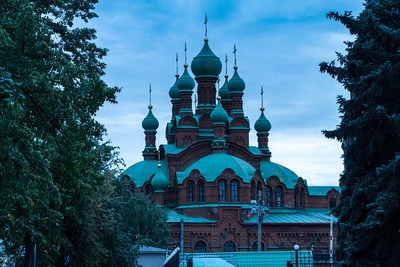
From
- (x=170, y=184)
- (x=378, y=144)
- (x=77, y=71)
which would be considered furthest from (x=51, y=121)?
(x=170, y=184)

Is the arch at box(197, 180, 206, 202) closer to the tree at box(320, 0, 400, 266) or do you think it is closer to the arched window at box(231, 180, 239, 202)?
the arched window at box(231, 180, 239, 202)

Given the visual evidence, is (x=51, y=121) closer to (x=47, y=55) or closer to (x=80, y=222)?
(x=47, y=55)

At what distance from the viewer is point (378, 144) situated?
20094mm

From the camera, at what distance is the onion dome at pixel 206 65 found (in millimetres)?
74188

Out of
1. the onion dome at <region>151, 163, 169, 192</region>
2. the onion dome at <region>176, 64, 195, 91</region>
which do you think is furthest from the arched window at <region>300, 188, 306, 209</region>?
the onion dome at <region>151, 163, 169, 192</region>

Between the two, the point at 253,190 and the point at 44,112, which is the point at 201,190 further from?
the point at 44,112

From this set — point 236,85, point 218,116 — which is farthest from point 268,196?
point 236,85

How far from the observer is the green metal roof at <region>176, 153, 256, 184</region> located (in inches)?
2633

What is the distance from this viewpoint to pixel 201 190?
68062mm

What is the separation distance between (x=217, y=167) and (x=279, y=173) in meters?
9.87

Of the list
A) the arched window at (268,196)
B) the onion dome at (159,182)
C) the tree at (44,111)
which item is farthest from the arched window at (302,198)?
the tree at (44,111)

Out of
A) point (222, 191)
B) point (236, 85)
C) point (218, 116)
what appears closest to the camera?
point (222, 191)

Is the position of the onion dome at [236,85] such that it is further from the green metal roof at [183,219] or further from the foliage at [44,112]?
the foliage at [44,112]

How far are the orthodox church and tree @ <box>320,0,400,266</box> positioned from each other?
1616 inches
